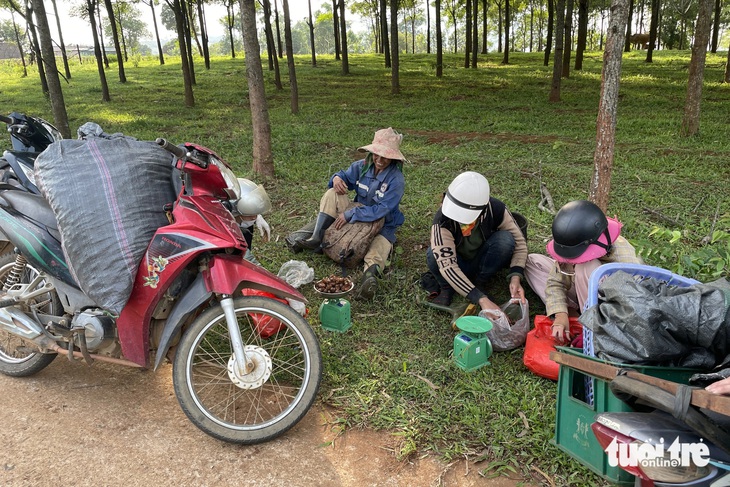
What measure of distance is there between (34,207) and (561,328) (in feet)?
10.0

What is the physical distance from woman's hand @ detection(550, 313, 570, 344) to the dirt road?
0.98 meters

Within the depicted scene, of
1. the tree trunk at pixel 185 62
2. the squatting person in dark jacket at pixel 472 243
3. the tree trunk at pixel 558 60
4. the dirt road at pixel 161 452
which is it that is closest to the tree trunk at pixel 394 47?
the tree trunk at pixel 558 60

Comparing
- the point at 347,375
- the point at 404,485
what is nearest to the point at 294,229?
the point at 347,375

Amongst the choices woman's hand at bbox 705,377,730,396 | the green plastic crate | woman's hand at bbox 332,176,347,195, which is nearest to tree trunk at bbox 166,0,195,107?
woman's hand at bbox 332,176,347,195

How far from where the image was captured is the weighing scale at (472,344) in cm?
309

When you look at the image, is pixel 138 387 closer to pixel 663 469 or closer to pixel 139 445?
pixel 139 445

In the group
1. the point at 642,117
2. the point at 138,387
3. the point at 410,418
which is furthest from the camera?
the point at 642,117

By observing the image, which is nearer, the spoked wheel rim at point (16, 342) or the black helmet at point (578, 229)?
the black helmet at point (578, 229)

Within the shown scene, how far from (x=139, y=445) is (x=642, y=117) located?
A: 36.4 feet

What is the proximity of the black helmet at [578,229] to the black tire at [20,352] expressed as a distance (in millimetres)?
2979

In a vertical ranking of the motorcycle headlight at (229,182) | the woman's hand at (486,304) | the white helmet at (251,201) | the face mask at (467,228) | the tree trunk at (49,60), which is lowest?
the woman's hand at (486,304)

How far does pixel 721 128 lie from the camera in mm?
9172

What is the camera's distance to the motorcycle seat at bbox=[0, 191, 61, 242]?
2.84 m

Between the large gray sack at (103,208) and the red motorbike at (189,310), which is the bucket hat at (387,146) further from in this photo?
the large gray sack at (103,208)
